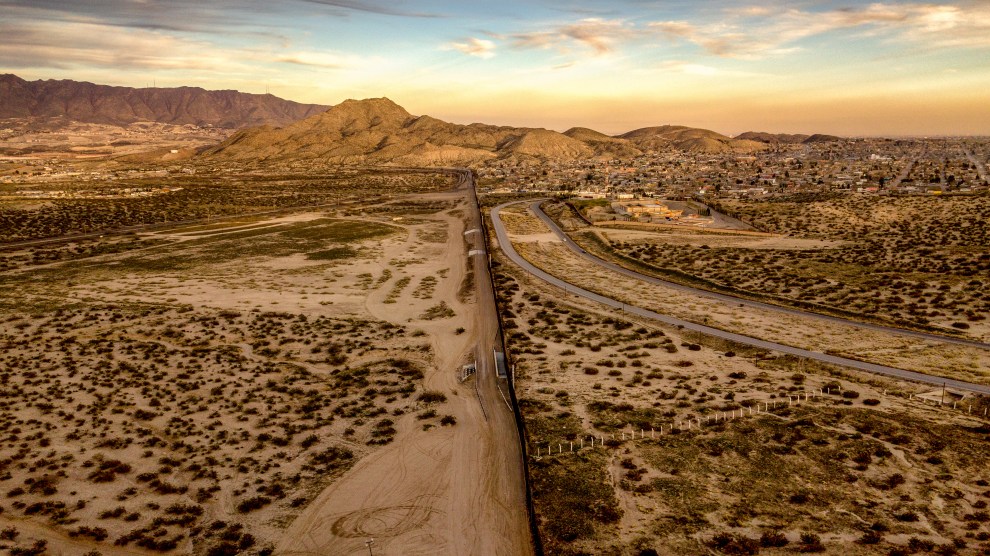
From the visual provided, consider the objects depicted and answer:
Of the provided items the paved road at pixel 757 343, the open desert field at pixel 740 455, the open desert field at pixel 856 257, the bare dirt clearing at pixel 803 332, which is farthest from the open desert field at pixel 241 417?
the open desert field at pixel 856 257

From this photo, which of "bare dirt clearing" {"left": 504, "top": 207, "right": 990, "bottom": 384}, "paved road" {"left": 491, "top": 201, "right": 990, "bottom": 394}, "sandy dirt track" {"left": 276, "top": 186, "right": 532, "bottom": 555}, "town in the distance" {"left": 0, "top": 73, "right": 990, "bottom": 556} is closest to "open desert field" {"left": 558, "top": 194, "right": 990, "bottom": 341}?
"town in the distance" {"left": 0, "top": 73, "right": 990, "bottom": 556}

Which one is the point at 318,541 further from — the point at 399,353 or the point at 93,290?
the point at 93,290

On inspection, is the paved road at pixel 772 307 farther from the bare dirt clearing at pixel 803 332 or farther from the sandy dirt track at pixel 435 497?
the sandy dirt track at pixel 435 497

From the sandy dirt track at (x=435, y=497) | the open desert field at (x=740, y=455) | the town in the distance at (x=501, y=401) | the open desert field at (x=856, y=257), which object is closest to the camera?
the open desert field at (x=740, y=455)

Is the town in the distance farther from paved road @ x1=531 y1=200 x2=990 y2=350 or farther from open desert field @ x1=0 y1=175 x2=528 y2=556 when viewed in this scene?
paved road @ x1=531 y1=200 x2=990 y2=350

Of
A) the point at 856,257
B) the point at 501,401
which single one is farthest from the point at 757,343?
the point at 856,257

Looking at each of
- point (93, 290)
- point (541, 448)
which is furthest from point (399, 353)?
point (93, 290)

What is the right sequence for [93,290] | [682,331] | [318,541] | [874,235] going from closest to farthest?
[318,541] < [682,331] < [93,290] < [874,235]
